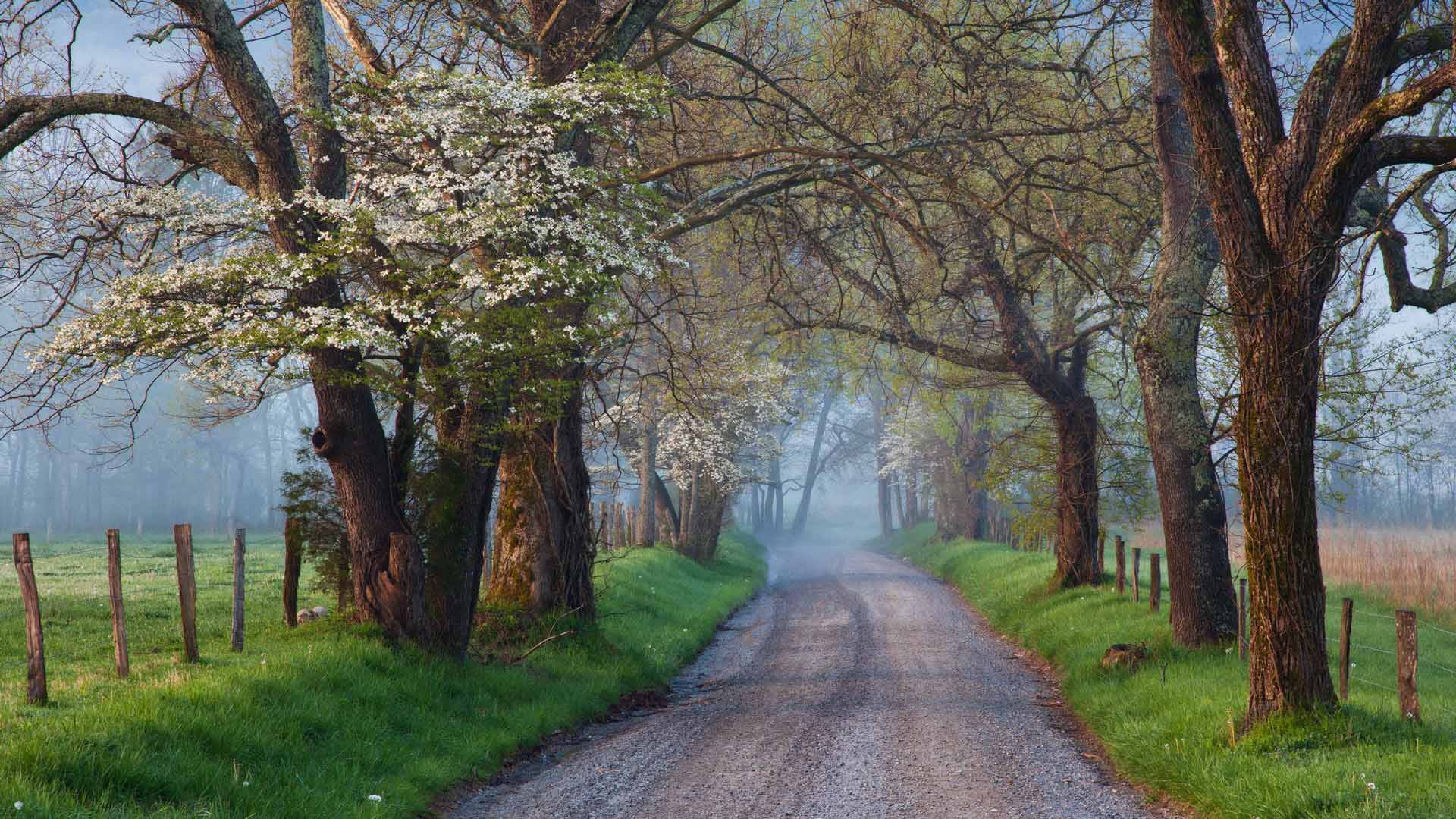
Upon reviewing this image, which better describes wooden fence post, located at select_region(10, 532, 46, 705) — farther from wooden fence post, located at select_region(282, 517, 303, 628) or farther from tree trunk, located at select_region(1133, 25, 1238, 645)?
tree trunk, located at select_region(1133, 25, 1238, 645)

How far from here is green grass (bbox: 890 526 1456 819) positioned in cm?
619

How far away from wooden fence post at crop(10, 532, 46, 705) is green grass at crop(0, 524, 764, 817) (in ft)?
0.57

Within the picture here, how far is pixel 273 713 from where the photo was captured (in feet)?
24.8

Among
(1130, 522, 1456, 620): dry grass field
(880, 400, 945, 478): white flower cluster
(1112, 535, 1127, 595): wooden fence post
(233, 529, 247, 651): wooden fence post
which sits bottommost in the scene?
(1130, 522, 1456, 620): dry grass field

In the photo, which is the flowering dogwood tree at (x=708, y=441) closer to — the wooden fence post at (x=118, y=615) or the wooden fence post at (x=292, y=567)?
the wooden fence post at (x=292, y=567)

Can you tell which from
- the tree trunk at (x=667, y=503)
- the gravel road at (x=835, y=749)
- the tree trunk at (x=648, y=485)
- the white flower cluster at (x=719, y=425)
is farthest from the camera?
the tree trunk at (x=667, y=503)

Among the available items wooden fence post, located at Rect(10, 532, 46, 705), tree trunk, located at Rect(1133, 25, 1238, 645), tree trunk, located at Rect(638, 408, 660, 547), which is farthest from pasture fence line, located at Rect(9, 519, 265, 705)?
tree trunk, located at Rect(638, 408, 660, 547)

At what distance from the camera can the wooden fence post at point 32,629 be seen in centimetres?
718

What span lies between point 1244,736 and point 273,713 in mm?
7677

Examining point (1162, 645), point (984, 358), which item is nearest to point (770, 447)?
point (984, 358)

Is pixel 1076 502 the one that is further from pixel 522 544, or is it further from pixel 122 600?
pixel 122 600

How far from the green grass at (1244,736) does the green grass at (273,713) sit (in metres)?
5.59

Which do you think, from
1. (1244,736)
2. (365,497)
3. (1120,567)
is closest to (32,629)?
(365,497)

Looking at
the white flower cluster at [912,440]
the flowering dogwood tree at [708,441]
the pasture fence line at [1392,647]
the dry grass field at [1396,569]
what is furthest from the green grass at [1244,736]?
the white flower cluster at [912,440]
